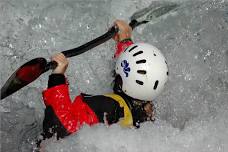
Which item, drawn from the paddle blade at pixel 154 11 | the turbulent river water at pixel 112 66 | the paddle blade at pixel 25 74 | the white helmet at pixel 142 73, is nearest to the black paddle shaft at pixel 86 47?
the paddle blade at pixel 25 74

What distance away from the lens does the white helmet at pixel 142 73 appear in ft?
11.2

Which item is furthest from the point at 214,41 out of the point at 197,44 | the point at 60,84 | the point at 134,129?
the point at 60,84

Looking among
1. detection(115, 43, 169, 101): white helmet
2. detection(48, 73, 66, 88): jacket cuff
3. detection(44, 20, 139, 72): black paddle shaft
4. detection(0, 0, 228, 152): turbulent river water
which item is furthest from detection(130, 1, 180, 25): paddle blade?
detection(48, 73, 66, 88): jacket cuff

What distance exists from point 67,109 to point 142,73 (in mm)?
591

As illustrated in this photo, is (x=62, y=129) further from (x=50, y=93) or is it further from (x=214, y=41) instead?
(x=214, y=41)

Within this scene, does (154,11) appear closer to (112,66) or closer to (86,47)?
(112,66)

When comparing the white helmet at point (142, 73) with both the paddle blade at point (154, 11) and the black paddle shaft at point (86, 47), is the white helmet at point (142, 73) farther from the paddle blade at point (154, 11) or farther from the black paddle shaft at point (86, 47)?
the paddle blade at point (154, 11)

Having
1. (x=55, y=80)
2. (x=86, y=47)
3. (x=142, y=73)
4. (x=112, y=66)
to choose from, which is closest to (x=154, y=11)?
(x=112, y=66)

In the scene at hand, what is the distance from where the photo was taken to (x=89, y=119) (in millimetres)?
3336

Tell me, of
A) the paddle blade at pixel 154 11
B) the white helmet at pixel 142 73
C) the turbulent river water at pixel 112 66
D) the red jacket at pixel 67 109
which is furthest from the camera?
the paddle blade at pixel 154 11

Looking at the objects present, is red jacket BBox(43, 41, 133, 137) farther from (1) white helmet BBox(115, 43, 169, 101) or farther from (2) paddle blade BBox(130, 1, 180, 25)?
(2) paddle blade BBox(130, 1, 180, 25)

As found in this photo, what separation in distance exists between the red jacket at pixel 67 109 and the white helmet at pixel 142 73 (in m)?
0.34

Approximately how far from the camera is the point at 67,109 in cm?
329

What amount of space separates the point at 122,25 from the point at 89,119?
0.94 meters
